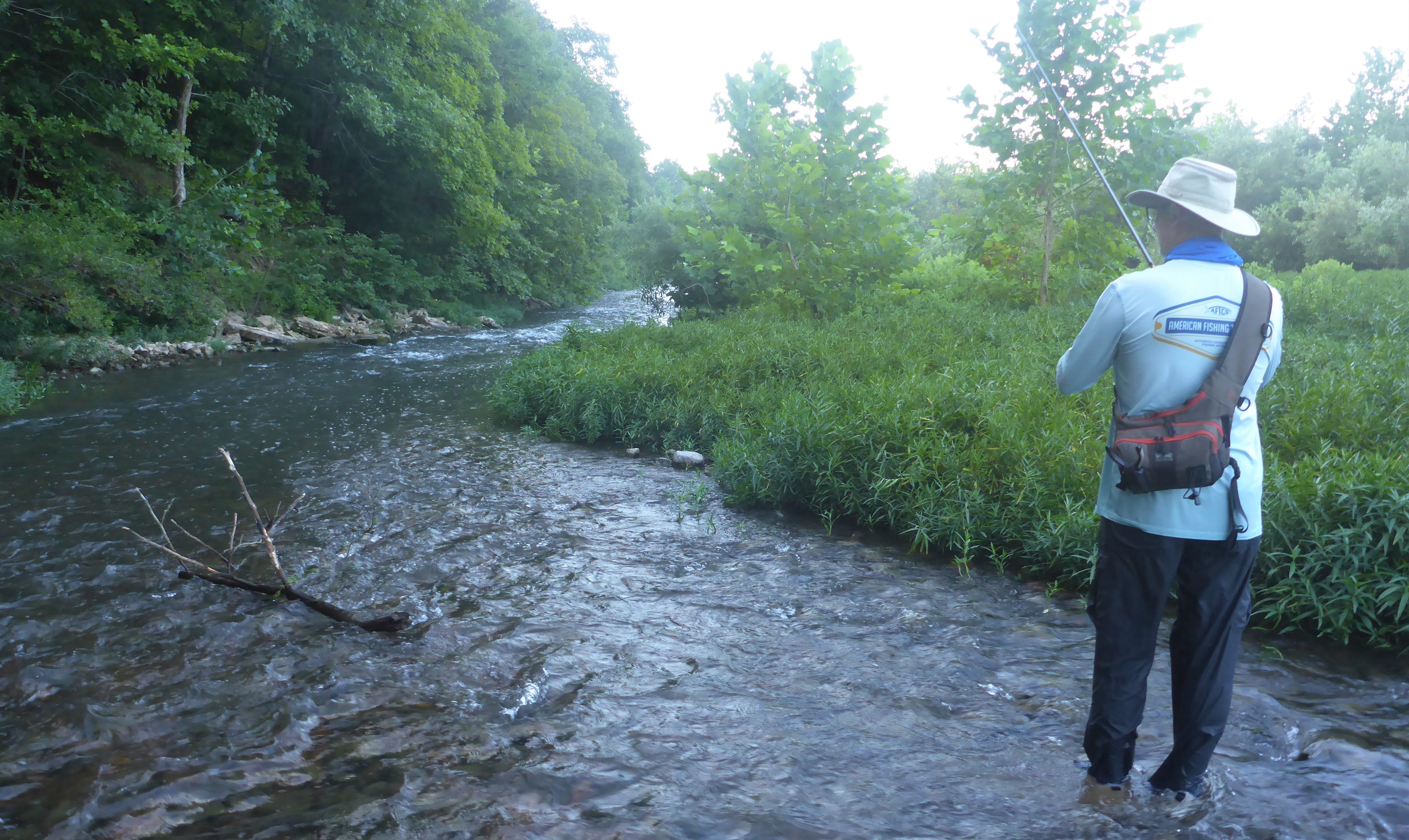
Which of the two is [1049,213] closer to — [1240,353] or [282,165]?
[1240,353]

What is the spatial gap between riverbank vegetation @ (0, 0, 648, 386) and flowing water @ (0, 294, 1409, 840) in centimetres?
980

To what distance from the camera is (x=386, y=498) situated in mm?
7215

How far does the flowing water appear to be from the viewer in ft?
9.95

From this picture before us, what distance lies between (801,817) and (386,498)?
540 cm

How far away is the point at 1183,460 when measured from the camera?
2514mm

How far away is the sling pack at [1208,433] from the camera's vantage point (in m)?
2.51

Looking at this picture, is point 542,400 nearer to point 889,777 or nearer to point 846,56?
point 889,777

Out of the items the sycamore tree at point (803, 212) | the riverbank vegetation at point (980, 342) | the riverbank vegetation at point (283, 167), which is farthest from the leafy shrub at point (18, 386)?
the sycamore tree at point (803, 212)

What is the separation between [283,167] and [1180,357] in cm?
2440

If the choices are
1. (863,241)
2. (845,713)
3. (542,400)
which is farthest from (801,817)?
(863,241)

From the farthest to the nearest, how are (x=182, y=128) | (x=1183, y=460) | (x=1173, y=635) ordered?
(x=182, y=128), (x=1173, y=635), (x=1183, y=460)

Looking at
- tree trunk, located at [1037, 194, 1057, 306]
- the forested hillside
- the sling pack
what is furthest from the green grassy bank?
the forested hillside

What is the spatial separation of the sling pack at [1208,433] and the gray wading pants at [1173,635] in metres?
0.17

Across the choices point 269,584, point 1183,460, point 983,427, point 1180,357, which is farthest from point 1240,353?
point 269,584
